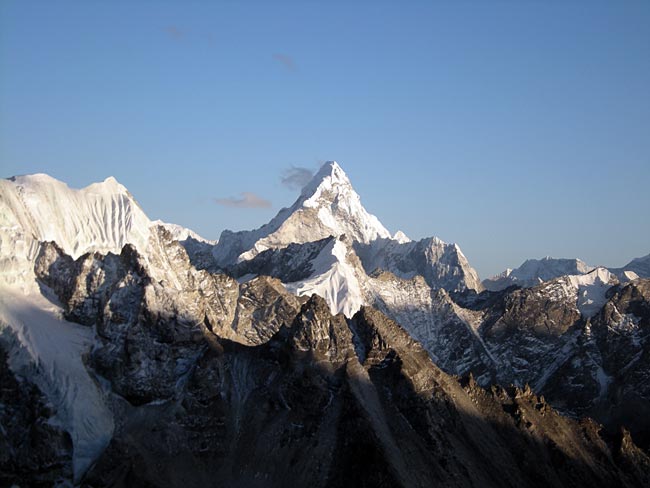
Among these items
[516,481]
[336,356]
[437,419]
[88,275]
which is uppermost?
[88,275]

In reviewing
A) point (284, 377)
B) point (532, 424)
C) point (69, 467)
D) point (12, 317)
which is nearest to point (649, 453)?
point (532, 424)

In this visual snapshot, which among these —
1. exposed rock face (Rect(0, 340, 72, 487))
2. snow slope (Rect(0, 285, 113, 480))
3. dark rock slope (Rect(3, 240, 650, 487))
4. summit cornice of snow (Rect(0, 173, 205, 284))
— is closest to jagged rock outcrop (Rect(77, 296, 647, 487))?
dark rock slope (Rect(3, 240, 650, 487))

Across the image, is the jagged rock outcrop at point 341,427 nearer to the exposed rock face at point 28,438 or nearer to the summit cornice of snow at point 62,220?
the exposed rock face at point 28,438

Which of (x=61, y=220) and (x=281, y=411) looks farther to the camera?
(x=61, y=220)

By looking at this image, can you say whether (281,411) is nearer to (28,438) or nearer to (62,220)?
(28,438)

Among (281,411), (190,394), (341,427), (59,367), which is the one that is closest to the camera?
(59,367)

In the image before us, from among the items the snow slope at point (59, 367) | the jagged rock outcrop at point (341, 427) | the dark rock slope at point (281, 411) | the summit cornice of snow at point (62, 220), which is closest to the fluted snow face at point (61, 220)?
the summit cornice of snow at point (62, 220)

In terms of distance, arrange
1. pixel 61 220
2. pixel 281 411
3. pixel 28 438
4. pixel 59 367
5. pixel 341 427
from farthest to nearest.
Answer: pixel 61 220 < pixel 281 411 < pixel 341 427 < pixel 59 367 < pixel 28 438

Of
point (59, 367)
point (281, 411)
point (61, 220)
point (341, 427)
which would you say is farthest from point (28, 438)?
point (341, 427)

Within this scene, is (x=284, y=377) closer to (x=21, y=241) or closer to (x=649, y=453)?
(x=21, y=241)
